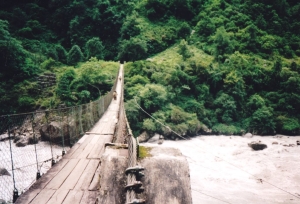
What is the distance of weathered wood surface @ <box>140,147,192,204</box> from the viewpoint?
3.56ft

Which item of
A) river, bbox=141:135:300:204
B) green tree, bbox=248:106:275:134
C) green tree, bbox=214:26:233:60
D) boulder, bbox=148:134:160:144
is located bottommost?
river, bbox=141:135:300:204

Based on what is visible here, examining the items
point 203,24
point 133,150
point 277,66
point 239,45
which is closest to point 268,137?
point 277,66

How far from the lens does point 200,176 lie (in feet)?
46.6

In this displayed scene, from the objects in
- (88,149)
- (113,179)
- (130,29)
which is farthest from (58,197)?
(130,29)

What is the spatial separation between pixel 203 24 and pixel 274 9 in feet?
35.6

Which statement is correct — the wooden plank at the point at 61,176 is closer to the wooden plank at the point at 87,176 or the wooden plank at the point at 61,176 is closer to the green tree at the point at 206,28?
the wooden plank at the point at 87,176

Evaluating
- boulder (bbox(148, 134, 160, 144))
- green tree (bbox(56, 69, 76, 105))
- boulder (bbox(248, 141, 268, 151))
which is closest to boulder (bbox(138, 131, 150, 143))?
boulder (bbox(148, 134, 160, 144))

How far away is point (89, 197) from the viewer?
7.91 ft

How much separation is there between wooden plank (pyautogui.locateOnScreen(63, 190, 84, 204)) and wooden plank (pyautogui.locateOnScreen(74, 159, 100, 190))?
101mm

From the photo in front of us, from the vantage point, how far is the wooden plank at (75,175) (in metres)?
2.68

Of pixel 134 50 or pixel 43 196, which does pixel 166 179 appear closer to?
pixel 43 196

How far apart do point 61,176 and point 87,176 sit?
0.31 m

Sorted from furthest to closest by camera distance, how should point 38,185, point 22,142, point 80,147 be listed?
point 22,142
point 80,147
point 38,185

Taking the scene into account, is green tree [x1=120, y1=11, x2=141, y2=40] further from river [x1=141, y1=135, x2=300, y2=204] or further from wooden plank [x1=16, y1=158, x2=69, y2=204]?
wooden plank [x1=16, y1=158, x2=69, y2=204]
